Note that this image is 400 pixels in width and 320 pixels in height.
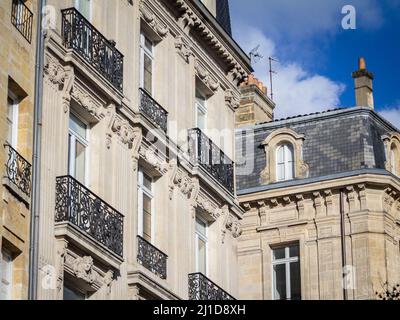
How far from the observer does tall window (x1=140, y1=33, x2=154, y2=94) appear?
99.1 ft

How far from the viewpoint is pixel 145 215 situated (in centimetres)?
2958

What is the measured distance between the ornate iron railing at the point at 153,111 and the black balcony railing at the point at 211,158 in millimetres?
1247

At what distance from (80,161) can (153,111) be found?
305 cm

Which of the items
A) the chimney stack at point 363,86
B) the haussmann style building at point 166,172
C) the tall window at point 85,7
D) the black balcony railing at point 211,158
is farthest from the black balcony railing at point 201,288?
the chimney stack at point 363,86

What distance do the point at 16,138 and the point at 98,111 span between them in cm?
325

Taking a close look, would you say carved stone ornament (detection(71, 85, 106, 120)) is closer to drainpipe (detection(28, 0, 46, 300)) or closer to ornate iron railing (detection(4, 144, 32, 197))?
drainpipe (detection(28, 0, 46, 300))

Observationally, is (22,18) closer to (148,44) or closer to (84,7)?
(84,7)

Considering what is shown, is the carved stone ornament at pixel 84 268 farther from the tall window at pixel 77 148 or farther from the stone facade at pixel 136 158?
the tall window at pixel 77 148

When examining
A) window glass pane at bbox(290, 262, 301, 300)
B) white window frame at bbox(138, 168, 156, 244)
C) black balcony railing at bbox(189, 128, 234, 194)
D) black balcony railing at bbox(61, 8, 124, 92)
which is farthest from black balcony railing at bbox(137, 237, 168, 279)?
window glass pane at bbox(290, 262, 301, 300)

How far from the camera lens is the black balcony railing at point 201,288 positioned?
30.3m

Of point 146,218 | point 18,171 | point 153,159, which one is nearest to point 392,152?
point 153,159

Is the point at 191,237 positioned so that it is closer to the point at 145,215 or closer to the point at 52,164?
the point at 145,215

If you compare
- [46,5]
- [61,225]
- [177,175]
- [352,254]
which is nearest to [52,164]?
[61,225]

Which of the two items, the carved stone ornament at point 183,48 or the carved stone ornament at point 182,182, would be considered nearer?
the carved stone ornament at point 182,182
